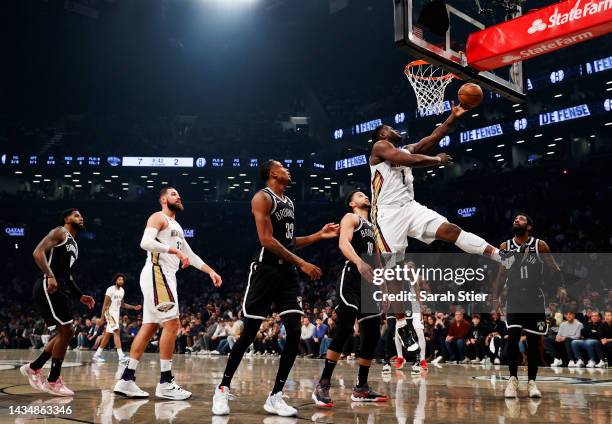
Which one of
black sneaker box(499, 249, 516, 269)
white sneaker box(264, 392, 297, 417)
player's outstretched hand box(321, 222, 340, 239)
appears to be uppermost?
player's outstretched hand box(321, 222, 340, 239)

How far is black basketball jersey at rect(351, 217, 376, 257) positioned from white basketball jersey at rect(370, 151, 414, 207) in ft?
0.80

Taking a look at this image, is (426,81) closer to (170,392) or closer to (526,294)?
(526,294)

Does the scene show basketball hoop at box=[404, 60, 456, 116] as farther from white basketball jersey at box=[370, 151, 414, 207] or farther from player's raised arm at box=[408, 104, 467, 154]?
white basketball jersey at box=[370, 151, 414, 207]

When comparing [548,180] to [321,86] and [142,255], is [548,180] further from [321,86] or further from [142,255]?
[142,255]

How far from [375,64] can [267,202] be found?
33.4 metres

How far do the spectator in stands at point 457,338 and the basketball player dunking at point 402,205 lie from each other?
762 cm

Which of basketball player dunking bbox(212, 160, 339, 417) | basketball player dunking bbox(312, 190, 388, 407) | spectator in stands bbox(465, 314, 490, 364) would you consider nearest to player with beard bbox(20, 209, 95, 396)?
basketball player dunking bbox(212, 160, 339, 417)

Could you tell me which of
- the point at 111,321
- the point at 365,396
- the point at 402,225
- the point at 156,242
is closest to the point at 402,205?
the point at 402,225

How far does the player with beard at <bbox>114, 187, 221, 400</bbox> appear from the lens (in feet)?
19.0

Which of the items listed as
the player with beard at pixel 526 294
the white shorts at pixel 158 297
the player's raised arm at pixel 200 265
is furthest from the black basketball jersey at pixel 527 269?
the white shorts at pixel 158 297

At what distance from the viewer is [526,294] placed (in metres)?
6.34

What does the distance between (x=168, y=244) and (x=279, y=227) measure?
1712 millimetres

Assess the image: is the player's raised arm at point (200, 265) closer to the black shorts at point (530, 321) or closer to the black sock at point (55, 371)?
the black sock at point (55, 371)

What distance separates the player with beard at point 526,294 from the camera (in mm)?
6308
